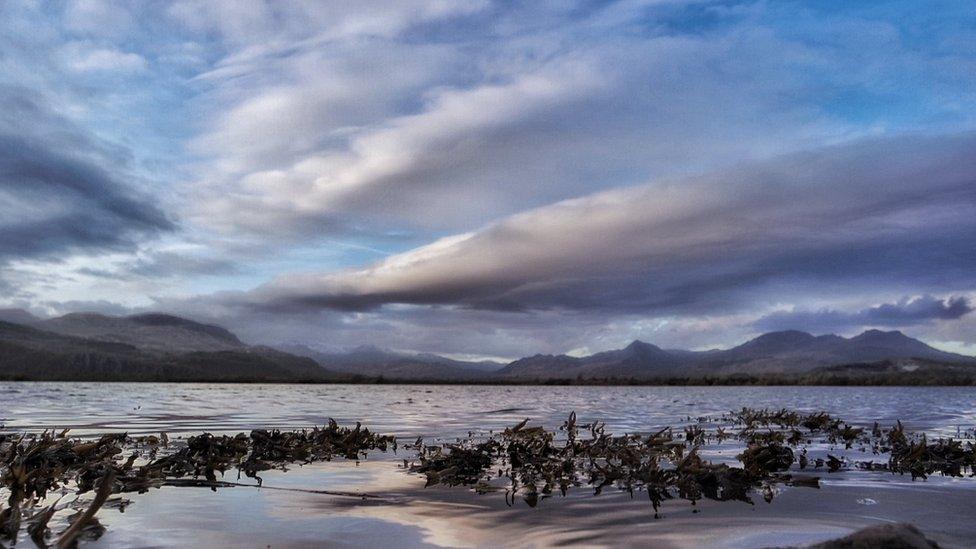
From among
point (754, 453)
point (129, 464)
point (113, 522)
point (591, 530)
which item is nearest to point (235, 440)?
point (129, 464)

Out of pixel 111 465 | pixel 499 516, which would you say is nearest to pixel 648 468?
pixel 499 516

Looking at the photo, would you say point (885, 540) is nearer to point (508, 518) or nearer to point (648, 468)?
point (508, 518)

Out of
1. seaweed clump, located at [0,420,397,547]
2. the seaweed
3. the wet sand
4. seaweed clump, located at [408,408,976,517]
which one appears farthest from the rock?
seaweed clump, located at [0,420,397,547]

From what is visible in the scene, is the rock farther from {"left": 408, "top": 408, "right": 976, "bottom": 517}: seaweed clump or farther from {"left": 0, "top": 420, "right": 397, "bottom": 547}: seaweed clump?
{"left": 0, "top": 420, "right": 397, "bottom": 547}: seaweed clump

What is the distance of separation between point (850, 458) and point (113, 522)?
1586 cm

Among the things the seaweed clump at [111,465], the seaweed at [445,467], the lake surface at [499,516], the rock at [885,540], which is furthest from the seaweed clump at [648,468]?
the rock at [885,540]

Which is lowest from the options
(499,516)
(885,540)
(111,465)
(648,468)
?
(499,516)

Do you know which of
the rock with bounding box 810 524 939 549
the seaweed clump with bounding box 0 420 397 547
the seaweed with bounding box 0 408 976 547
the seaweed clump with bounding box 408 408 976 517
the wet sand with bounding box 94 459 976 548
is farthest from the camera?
the seaweed clump with bounding box 408 408 976 517

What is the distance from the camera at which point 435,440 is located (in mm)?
20125

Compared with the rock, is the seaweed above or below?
below

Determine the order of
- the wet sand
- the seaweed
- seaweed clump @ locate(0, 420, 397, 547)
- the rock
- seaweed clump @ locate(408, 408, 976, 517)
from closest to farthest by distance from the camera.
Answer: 1. the rock
2. the wet sand
3. seaweed clump @ locate(0, 420, 397, 547)
4. the seaweed
5. seaweed clump @ locate(408, 408, 976, 517)

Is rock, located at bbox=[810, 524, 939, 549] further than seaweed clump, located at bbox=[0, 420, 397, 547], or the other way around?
seaweed clump, located at bbox=[0, 420, 397, 547]

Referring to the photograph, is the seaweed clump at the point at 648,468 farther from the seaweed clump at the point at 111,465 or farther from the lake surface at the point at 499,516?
the seaweed clump at the point at 111,465

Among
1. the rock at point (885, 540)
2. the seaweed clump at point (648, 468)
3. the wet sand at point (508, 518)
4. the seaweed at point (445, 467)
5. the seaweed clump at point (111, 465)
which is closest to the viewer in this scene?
the rock at point (885, 540)
